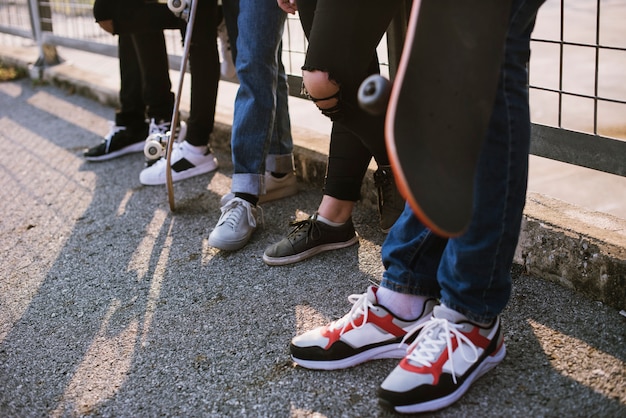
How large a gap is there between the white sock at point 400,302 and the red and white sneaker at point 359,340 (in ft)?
0.04

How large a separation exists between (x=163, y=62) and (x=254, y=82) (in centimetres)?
109

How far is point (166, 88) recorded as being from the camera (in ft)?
11.9

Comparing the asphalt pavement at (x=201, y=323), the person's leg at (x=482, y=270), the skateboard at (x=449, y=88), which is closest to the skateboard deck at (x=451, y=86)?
the skateboard at (x=449, y=88)

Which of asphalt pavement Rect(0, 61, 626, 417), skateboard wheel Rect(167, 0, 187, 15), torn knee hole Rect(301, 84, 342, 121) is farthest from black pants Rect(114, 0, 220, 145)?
torn knee hole Rect(301, 84, 342, 121)

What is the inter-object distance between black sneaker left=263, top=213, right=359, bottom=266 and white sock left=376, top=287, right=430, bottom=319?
0.66m

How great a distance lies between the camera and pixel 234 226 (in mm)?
2658

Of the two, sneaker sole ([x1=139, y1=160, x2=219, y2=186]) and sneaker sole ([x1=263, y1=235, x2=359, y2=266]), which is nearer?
sneaker sole ([x1=263, y1=235, x2=359, y2=266])

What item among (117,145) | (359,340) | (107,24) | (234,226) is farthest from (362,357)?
(117,145)

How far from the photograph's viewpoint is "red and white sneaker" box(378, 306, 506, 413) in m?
1.65

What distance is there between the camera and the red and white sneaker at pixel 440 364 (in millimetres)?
1654

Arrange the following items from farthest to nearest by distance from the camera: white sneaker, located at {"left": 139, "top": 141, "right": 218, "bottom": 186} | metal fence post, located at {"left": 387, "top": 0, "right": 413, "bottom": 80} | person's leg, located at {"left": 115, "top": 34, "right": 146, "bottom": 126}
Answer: person's leg, located at {"left": 115, "top": 34, "right": 146, "bottom": 126} → white sneaker, located at {"left": 139, "top": 141, "right": 218, "bottom": 186} → metal fence post, located at {"left": 387, "top": 0, "right": 413, "bottom": 80}

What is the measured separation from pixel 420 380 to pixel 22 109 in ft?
14.6

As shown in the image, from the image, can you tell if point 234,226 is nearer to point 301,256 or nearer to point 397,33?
point 301,256

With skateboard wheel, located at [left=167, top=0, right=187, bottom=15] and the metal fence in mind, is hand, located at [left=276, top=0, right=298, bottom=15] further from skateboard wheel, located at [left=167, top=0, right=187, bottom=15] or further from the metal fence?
skateboard wheel, located at [left=167, top=0, right=187, bottom=15]
